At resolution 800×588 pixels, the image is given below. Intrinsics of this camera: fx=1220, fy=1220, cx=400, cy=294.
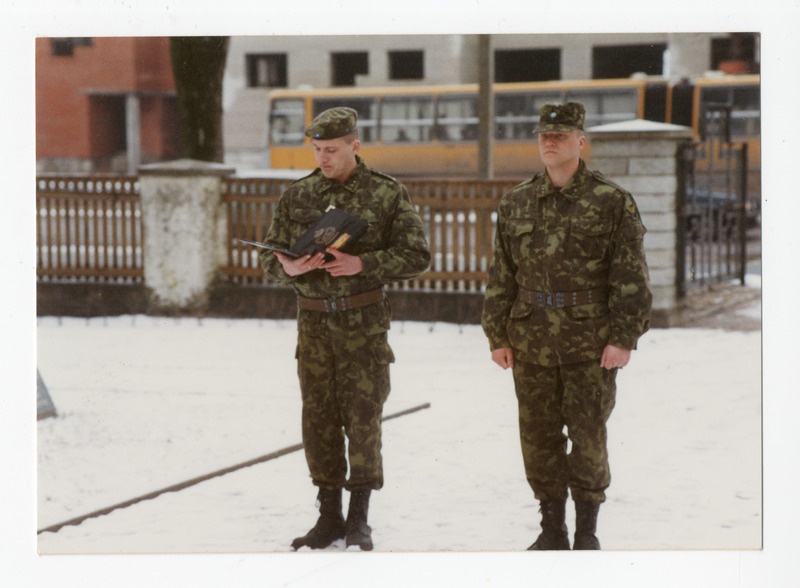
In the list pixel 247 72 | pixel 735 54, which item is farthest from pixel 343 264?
pixel 247 72

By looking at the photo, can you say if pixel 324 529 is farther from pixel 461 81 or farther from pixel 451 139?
pixel 461 81

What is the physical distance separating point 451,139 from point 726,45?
25.6 feet

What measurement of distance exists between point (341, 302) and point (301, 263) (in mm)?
236

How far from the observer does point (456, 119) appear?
70.2 feet

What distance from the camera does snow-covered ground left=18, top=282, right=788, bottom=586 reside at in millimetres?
5117

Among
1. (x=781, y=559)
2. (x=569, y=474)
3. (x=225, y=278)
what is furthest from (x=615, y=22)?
(x=225, y=278)

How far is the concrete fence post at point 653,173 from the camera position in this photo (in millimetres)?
9234

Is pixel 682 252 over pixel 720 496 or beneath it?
over

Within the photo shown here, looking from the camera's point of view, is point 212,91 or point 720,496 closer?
point 720,496

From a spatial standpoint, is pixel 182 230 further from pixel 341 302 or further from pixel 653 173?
pixel 341 302

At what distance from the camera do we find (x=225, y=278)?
10.3m

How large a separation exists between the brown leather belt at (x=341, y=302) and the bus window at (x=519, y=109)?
54.5 feet

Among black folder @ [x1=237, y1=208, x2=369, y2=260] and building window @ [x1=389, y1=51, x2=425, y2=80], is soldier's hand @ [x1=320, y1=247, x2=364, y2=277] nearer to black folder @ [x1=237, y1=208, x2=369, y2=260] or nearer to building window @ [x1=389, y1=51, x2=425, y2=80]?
black folder @ [x1=237, y1=208, x2=369, y2=260]

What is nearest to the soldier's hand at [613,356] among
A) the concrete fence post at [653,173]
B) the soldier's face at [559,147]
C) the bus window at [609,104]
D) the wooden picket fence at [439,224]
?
the soldier's face at [559,147]
